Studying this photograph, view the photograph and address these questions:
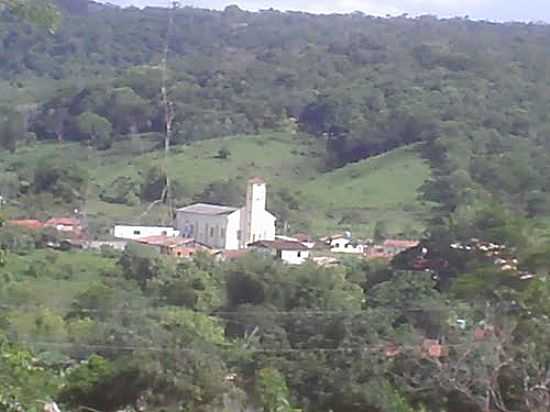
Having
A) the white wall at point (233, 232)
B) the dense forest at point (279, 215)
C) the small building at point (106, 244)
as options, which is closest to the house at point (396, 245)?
the dense forest at point (279, 215)

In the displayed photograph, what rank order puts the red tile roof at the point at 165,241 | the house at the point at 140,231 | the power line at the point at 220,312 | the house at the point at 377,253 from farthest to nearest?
the house at the point at 140,231 → the red tile roof at the point at 165,241 → the house at the point at 377,253 → the power line at the point at 220,312

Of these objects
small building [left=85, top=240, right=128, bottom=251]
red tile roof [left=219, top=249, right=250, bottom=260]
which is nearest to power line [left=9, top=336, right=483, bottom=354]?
red tile roof [left=219, top=249, right=250, bottom=260]

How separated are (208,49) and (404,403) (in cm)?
3653

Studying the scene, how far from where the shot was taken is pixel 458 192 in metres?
24.7

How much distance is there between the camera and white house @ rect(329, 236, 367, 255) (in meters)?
23.0

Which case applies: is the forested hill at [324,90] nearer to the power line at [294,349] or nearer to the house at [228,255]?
the house at [228,255]

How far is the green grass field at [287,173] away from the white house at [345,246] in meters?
1.08

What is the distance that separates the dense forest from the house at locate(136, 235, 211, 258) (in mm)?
739

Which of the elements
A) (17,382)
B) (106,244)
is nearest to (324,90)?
(106,244)

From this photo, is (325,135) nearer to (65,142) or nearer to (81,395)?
(65,142)

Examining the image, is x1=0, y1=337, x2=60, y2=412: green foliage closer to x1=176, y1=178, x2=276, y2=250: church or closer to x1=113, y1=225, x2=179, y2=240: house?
x1=113, y1=225, x2=179, y2=240: house

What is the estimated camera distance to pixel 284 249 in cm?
2145

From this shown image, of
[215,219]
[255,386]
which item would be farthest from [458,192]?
[255,386]

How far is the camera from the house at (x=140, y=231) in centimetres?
2405
